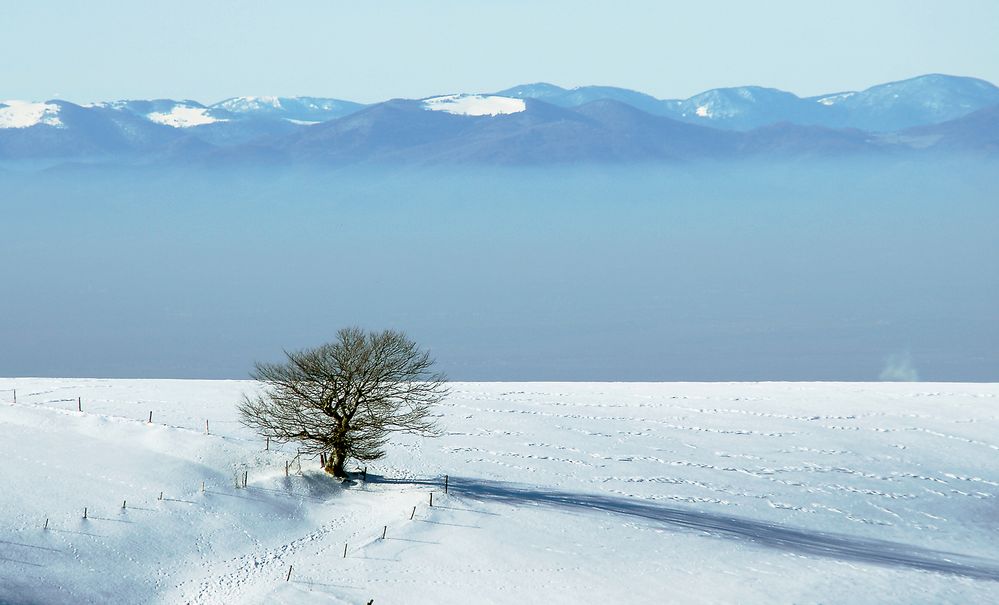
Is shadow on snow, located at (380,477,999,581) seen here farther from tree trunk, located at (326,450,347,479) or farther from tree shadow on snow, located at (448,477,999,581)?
tree trunk, located at (326,450,347,479)

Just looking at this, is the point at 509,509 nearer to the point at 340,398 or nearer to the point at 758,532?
the point at 340,398

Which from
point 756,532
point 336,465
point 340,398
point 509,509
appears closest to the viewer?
point 509,509

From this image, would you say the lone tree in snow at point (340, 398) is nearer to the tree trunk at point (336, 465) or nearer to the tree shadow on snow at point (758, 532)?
the tree trunk at point (336, 465)

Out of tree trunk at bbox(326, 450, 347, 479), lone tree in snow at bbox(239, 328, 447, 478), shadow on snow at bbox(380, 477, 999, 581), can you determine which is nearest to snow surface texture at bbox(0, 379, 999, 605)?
shadow on snow at bbox(380, 477, 999, 581)

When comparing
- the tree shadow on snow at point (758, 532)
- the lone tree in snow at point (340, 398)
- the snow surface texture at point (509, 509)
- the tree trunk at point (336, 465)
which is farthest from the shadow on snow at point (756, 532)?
the lone tree in snow at point (340, 398)

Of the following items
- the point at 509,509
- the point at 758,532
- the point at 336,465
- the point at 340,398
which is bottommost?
the point at 758,532

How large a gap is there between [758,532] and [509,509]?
37.5ft

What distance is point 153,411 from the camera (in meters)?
67.4

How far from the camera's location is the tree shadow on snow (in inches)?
1933

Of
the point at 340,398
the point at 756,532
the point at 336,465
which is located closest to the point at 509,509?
the point at 336,465

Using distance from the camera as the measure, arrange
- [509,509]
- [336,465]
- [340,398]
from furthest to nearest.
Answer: [336,465]
[340,398]
[509,509]

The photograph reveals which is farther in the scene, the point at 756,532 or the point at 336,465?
the point at 336,465

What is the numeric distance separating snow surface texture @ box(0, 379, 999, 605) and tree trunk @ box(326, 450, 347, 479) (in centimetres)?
73

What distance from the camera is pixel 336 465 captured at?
2115 inches
